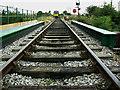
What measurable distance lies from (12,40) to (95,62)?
3678 mm

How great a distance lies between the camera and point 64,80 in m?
2.56

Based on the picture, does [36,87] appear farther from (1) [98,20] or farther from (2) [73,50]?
(1) [98,20]

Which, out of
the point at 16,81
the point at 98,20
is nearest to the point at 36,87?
the point at 16,81

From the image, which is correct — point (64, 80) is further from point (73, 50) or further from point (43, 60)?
point (73, 50)

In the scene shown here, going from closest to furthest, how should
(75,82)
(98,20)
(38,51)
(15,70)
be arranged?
1. (75,82)
2. (15,70)
3. (38,51)
4. (98,20)

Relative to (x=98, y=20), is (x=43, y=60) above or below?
below

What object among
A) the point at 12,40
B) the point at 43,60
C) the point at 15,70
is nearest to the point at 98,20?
the point at 12,40

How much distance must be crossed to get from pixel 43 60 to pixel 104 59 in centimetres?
149

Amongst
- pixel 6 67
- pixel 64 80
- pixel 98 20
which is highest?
pixel 98 20

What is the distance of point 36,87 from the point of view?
2188 millimetres

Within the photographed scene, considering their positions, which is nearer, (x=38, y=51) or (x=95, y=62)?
(x=95, y=62)

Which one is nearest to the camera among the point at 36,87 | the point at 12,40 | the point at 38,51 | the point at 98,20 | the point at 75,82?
the point at 36,87

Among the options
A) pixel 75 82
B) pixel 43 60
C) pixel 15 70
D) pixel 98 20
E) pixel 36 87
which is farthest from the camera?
pixel 98 20

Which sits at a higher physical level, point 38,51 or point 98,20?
point 98,20
